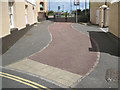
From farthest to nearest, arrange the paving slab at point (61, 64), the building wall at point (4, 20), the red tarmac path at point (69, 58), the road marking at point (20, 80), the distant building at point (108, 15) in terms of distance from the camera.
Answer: the distant building at point (108, 15) → the building wall at point (4, 20) → the red tarmac path at point (69, 58) → the paving slab at point (61, 64) → the road marking at point (20, 80)

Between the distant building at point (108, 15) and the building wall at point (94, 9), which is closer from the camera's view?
the distant building at point (108, 15)

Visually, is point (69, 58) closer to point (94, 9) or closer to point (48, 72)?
point (48, 72)

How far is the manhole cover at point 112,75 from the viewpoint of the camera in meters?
6.61

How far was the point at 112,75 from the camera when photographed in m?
6.99

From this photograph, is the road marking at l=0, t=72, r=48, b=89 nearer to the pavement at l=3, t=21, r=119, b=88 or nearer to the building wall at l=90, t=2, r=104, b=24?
the pavement at l=3, t=21, r=119, b=88

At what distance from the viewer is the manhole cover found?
260 inches

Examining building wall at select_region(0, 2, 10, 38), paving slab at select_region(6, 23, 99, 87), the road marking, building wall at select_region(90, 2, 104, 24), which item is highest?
building wall at select_region(90, 2, 104, 24)

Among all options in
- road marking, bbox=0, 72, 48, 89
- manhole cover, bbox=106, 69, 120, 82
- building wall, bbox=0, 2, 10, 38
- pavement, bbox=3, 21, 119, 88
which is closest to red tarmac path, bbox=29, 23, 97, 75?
pavement, bbox=3, 21, 119, 88

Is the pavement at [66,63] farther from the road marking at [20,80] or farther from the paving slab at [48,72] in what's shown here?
the road marking at [20,80]

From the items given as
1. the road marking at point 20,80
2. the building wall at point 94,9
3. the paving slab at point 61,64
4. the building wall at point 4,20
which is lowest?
the road marking at point 20,80

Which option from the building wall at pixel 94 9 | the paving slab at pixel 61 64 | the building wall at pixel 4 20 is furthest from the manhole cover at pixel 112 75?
the building wall at pixel 94 9

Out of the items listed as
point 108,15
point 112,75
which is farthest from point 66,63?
point 108,15

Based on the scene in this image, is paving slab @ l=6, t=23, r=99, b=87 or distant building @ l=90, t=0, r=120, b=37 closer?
paving slab @ l=6, t=23, r=99, b=87

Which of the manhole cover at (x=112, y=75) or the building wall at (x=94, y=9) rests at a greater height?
the building wall at (x=94, y=9)
